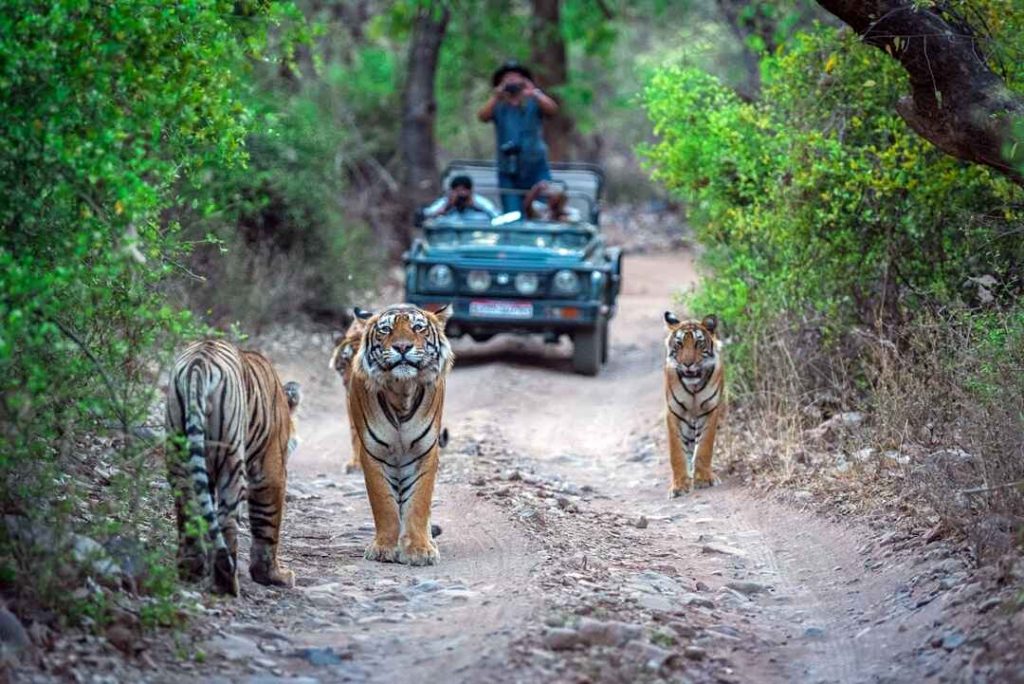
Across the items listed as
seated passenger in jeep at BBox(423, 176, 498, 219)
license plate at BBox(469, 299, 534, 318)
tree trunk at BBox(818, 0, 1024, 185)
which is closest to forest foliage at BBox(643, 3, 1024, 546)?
tree trunk at BBox(818, 0, 1024, 185)

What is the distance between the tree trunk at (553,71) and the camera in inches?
1045

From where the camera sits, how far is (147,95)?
6.62m

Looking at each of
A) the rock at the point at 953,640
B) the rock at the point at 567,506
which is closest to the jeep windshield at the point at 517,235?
the rock at the point at 567,506

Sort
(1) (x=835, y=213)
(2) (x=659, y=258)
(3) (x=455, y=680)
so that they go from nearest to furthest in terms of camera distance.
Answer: (3) (x=455, y=680) < (1) (x=835, y=213) < (2) (x=659, y=258)

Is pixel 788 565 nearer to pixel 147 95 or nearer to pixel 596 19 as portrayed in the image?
pixel 147 95

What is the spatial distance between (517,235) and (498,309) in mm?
1060

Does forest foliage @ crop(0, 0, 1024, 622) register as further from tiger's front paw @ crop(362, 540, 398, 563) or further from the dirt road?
tiger's front paw @ crop(362, 540, 398, 563)

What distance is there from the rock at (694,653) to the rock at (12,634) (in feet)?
9.04

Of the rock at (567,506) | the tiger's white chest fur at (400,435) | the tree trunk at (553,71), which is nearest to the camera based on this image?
the tiger's white chest fur at (400,435)

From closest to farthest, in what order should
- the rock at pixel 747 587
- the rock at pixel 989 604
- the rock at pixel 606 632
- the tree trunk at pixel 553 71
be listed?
the rock at pixel 606 632 → the rock at pixel 989 604 → the rock at pixel 747 587 → the tree trunk at pixel 553 71

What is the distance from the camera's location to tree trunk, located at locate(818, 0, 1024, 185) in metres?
8.48

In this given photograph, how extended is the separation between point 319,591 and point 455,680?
1.62 meters

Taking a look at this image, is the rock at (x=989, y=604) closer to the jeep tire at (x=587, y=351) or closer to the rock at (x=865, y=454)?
the rock at (x=865, y=454)

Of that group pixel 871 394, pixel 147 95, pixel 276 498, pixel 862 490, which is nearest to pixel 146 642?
pixel 276 498
